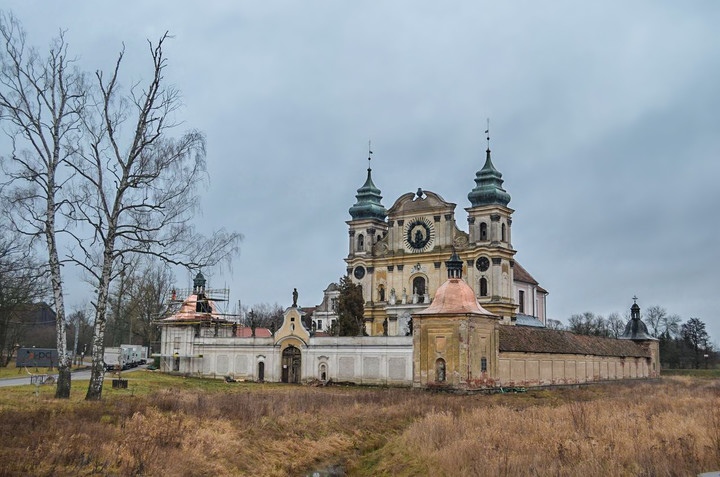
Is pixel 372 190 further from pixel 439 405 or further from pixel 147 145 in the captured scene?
pixel 147 145

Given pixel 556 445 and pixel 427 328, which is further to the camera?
pixel 427 328

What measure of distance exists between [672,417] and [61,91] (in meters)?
21.4

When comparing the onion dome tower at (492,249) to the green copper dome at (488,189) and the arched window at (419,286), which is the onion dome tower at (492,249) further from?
the arched window at (419,286)

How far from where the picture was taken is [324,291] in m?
86.4

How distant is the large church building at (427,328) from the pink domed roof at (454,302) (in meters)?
0.06

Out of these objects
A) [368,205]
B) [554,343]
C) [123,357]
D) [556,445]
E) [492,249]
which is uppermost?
[368,205]

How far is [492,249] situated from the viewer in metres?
56.6

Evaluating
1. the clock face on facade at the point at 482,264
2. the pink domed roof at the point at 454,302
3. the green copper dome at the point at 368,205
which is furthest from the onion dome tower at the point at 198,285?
the clock face on facade at the point at 482,264

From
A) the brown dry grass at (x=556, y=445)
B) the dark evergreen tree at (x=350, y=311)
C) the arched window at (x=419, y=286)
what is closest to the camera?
the brown dry grass at (x=556, y=445)

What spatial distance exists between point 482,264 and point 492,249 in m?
1.54

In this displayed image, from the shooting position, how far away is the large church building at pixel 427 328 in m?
40.3

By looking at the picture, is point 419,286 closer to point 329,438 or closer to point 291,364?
point 291,364

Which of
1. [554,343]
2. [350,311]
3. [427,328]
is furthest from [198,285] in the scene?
[554,343]

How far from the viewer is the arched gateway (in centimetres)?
4656
